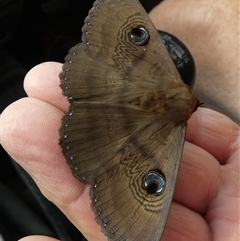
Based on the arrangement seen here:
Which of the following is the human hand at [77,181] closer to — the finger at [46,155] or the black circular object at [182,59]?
the finger at [46,155]

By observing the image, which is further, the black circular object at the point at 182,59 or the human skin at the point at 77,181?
the black circular object at the point at 182,59

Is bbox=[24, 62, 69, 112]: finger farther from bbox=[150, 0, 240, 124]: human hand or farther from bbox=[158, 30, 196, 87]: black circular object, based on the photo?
bbox=[150, 0, 240, 124]: human hand

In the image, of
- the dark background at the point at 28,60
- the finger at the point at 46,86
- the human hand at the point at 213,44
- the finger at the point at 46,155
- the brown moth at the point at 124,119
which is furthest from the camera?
the human hand at the point at 213,44

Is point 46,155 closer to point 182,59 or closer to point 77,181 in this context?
point 77,181

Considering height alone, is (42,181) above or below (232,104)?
above

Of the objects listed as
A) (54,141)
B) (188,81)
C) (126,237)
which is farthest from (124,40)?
(188,81)

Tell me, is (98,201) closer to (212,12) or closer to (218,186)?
(218,186)

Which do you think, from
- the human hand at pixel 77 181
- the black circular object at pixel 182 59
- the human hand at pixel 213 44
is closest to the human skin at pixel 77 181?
the human hand at pixel 77 181
